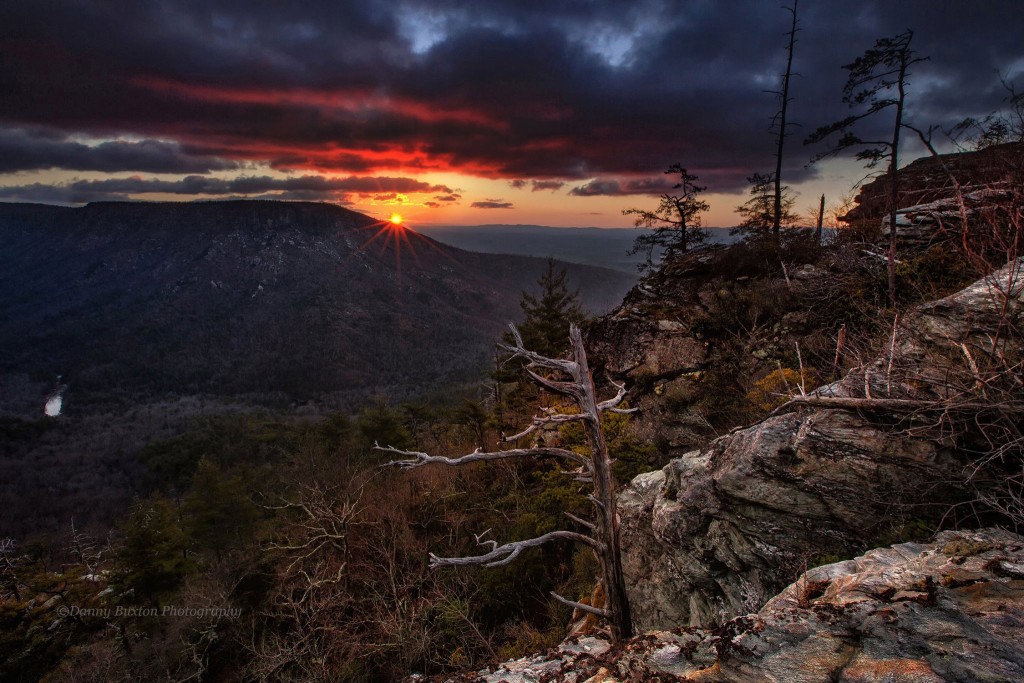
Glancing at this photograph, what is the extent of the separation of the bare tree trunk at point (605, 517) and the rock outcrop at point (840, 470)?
103 cm

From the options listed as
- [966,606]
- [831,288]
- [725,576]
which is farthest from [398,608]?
[831,288]

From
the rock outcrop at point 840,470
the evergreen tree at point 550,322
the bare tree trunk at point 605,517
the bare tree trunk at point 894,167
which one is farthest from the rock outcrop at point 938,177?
the evergreen tree at point 550,322

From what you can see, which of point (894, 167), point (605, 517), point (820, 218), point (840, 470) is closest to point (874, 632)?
point (840, 470)

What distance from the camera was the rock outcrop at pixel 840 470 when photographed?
4469 mm

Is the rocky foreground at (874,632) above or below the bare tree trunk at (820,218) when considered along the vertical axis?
below

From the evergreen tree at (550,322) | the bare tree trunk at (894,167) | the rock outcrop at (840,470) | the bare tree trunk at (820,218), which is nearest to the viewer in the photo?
the rock outcrop at (840,470)

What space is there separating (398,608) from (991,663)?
46.8 feet

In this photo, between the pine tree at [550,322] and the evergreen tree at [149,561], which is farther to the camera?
the pine tree at [550,322]

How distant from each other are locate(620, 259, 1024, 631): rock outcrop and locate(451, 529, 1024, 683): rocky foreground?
1.65ft

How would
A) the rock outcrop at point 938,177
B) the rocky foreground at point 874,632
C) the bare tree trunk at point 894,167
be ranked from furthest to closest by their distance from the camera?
the bare tree trunk at point 894,167
the rock outcrop at point 938,177
the rocky foreground at point 874,632

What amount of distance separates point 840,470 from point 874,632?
2.67 m

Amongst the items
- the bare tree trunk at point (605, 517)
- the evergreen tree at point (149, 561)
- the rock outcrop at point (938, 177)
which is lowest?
the evergreen tree at point (149, 561)

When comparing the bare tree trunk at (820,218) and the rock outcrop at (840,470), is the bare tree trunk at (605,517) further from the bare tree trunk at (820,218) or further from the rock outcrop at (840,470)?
the bare tree trunk at (820,218)

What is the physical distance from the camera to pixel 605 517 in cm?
627
